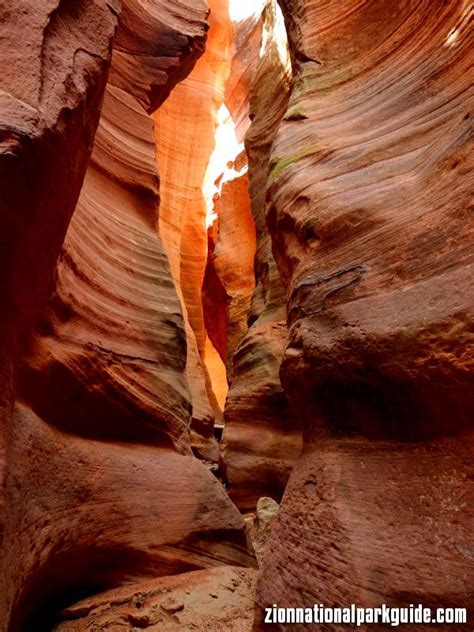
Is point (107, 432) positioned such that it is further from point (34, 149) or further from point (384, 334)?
point (34, 149)

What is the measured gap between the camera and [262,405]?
8.69 metres

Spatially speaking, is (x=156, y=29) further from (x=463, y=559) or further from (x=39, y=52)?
(x=463, y=559)

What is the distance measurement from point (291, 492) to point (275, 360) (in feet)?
16.5

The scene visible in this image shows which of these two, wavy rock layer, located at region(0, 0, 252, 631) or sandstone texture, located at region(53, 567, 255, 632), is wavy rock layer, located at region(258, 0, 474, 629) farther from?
wavy rock layer, located at region(0, 0, 252, 631)

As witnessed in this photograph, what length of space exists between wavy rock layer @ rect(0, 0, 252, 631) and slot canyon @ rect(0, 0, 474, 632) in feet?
0.07

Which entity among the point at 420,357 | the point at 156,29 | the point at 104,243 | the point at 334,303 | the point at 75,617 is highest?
the point at 156,29

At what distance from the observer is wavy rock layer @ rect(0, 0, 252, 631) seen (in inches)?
140

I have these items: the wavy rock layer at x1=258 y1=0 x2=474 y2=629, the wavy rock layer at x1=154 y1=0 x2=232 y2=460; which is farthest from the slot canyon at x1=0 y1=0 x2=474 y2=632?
the wavy rock layer at x1=154 y1=0 x2=232 y2=460

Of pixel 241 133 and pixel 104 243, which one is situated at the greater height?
pixel 241 133

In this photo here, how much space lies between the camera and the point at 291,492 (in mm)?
3752

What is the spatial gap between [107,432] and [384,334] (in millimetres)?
2627

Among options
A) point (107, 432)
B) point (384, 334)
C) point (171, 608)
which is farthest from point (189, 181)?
point (171, 608)

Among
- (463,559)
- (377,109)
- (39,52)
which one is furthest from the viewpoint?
(377,109)

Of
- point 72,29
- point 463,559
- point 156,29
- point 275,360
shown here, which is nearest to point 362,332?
point 463,559
